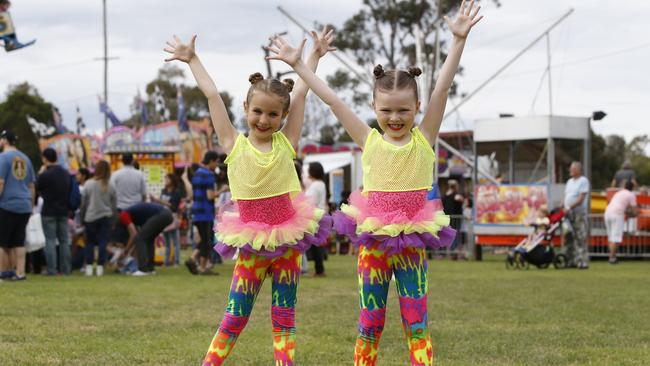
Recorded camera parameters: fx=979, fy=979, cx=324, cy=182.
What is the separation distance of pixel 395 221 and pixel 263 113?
0.96 meters

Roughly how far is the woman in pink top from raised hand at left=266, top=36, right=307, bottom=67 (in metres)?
16.5

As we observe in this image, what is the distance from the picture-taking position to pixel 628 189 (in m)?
21.5

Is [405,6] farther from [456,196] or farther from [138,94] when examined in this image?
[456,196]

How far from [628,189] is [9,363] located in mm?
17237

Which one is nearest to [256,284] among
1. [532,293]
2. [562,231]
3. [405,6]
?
[532,293]

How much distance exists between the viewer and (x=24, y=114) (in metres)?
71.1

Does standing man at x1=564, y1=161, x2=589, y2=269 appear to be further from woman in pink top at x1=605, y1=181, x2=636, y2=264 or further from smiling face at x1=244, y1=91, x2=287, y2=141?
smiling face at x1=244, y1=91, x2=287, y2=141

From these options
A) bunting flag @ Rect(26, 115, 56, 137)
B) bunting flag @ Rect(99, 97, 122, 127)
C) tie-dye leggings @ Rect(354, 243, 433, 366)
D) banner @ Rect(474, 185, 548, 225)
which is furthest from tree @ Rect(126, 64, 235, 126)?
tie-dye leggings @ Rect(354, 243, 433, 366)

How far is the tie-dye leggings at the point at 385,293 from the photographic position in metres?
5.31

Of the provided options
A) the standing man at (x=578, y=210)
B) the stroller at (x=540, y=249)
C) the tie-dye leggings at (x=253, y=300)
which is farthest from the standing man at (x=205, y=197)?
the tie-dye leggings at (x=253, y=300)

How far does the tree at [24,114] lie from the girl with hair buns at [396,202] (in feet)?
216

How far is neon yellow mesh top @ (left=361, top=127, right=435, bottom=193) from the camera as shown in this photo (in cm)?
551

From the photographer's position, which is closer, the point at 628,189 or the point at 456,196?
the point at 628,189

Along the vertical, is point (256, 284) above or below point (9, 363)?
above
